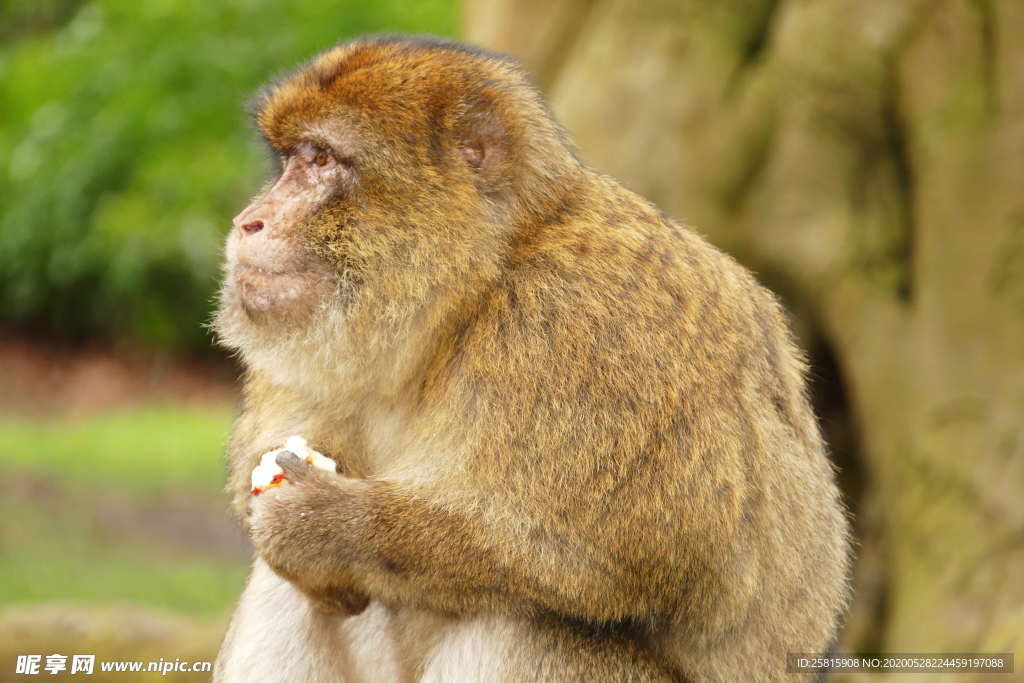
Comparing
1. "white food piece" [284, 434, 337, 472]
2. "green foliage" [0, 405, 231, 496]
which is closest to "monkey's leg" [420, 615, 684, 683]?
"white food piece" [284, 434, 337, 472]

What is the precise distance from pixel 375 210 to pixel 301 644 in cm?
130

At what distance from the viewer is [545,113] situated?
3963mm

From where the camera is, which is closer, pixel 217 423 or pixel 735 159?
pixel 735 159

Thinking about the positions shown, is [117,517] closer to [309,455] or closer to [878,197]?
[878,197]

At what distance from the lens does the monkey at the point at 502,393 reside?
11.5 ft

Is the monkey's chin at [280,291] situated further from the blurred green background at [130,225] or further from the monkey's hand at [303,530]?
the blurred green background at [130,225]

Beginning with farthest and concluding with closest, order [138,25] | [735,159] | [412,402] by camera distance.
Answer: [138,25] < [735,159] < [412,402]

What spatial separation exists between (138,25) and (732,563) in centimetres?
1192

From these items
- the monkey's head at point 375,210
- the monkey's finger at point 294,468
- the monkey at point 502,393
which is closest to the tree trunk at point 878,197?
the monkey at point 502,393

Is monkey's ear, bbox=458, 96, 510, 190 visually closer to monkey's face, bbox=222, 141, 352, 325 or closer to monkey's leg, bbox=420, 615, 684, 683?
monkey's face, bbox=222, 141, 352, 325

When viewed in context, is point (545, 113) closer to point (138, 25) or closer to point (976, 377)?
point (976, 377)

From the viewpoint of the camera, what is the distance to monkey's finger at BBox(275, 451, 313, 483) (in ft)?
11.9

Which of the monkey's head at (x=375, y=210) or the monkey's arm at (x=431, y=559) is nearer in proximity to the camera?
the monkey's arm at (x=431, y=559)

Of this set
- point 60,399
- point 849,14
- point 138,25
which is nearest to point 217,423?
point 60,399
